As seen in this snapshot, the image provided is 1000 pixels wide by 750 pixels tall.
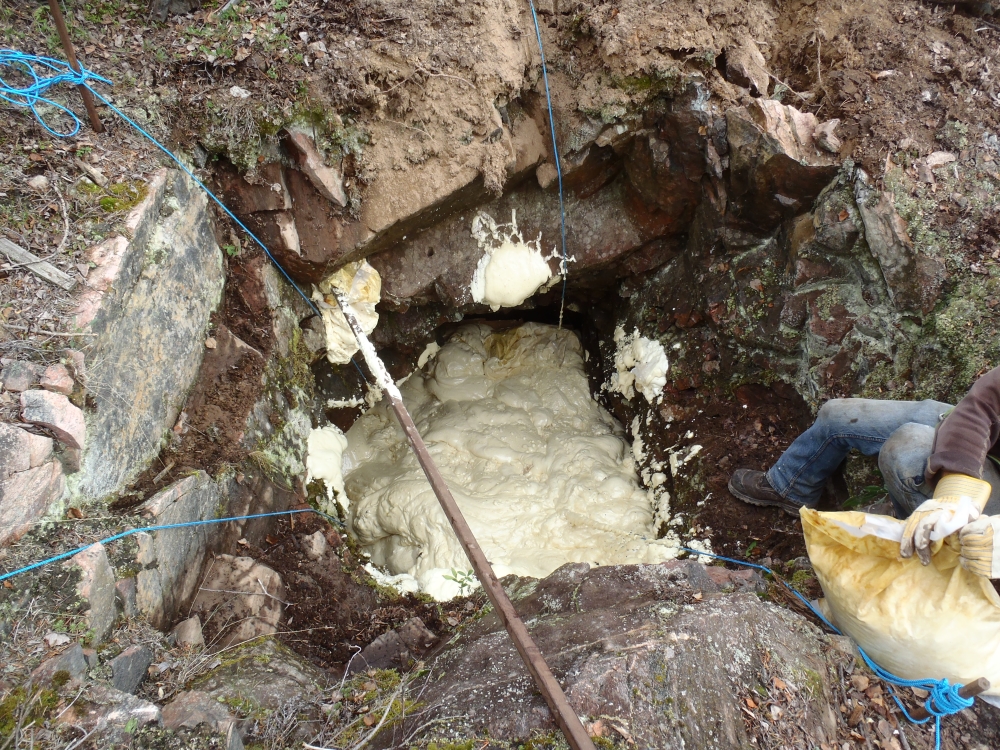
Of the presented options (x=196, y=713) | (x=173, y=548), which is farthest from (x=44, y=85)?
(x=196, y=713)

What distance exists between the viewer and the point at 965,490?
6.97ft

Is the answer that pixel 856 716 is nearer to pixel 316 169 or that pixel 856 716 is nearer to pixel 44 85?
pixel 316 169

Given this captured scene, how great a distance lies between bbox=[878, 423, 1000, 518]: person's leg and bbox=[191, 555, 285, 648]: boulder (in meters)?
2.82

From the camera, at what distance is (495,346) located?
16.7 feet

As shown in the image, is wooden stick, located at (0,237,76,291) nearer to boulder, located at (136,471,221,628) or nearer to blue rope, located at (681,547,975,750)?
boulder, located at (136,471,221,628)

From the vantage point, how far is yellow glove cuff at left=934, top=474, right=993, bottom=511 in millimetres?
2105

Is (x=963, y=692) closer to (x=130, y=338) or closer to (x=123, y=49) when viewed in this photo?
(x=130, y=338)

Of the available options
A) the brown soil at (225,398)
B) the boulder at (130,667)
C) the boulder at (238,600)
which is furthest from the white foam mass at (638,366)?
the boulder at (130,667)

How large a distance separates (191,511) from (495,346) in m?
2.90

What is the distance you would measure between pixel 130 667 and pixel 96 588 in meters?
0.31

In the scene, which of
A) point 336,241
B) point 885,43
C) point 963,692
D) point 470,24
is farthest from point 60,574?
point 885,43

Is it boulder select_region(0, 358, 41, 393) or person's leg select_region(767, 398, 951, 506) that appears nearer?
boulder select_region(0, 358, 41, 393)

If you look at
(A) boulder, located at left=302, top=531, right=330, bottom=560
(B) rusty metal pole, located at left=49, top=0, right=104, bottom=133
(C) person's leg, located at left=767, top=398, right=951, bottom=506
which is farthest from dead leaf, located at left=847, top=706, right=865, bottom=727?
(B) rusty metal pole, located at left=49, top=0, right=104, bottom=133

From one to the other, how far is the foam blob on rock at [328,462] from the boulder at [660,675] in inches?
62.7
